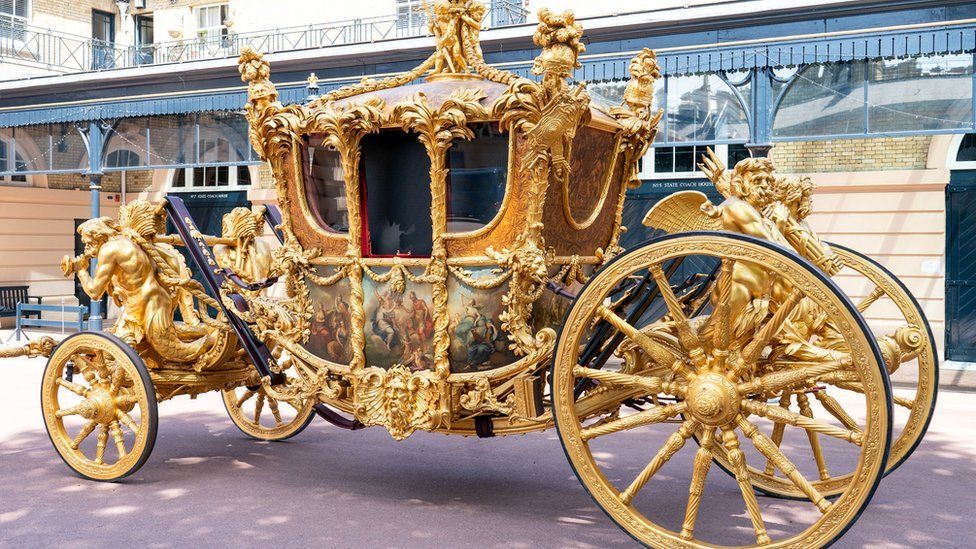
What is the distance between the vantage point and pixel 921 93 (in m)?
10.2

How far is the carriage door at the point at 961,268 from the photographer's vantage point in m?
11.6

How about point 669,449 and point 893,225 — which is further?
point 893,225

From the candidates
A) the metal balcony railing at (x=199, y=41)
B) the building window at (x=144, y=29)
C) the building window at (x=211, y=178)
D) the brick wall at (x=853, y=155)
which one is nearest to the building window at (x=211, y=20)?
the metal balcony railing at (x=199, y=41)

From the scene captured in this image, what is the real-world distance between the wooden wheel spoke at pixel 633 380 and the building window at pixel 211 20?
1606cm

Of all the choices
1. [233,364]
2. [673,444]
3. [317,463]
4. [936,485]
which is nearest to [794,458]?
[936,485]

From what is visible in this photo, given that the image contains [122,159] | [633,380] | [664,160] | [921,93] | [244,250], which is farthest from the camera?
[122,159]

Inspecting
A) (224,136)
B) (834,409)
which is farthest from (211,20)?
(834,409)

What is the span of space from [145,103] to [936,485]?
11670 mm

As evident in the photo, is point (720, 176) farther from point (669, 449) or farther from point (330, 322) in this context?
point (330, 322)

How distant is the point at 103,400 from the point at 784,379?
3.92m

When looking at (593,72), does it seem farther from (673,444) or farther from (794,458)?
(673,444)

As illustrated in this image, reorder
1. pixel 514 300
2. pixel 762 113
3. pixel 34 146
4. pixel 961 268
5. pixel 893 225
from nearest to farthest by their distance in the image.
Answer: pixel 514 300
pixel 762 113
pixel 961 268
pixel 893 225
pixel 34 146

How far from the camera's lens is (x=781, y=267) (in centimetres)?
384

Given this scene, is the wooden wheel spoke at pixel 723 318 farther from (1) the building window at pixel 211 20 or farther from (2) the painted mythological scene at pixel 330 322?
(1) the building window at pixel 211 20
